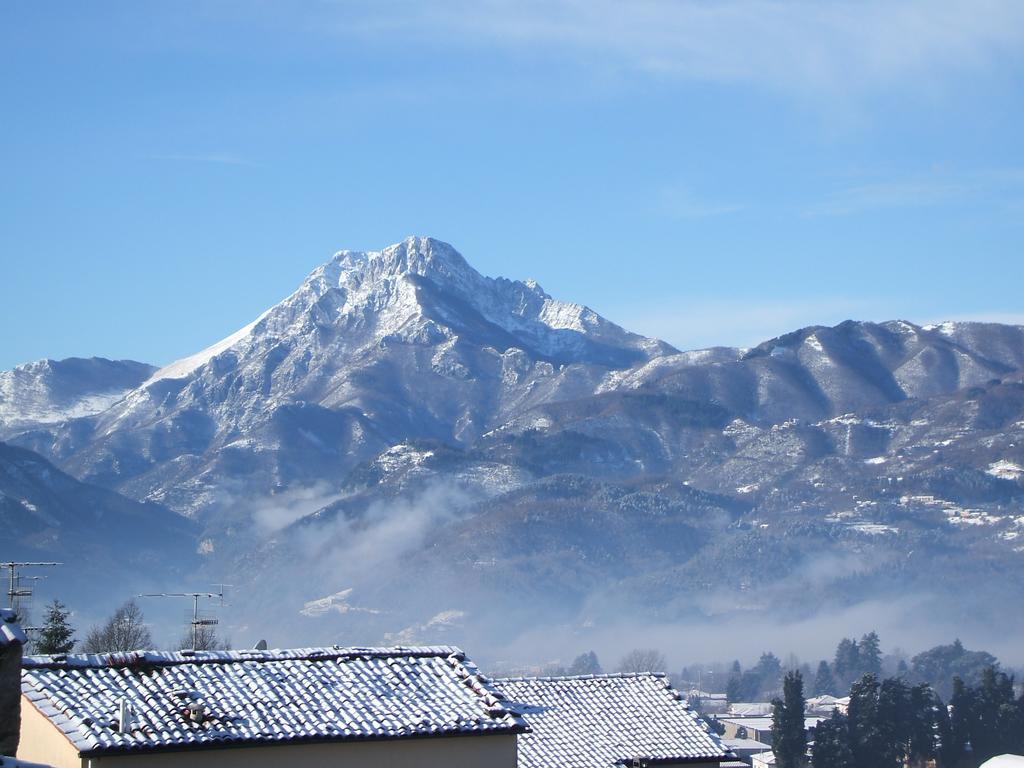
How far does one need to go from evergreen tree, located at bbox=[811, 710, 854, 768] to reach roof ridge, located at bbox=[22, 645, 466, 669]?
95.7 m

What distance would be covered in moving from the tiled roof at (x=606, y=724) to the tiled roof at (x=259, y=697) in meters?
3.91

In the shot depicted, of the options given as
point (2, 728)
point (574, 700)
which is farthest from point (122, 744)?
point (574, 700)

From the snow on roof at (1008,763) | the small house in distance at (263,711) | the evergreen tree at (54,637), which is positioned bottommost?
the small house in distance at (263,711)

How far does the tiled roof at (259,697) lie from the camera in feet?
81.9

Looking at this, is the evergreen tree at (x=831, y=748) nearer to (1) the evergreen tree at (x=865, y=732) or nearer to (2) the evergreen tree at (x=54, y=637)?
(1) the evergreen tree at (x=865, y=732)

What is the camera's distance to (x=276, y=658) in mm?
28203

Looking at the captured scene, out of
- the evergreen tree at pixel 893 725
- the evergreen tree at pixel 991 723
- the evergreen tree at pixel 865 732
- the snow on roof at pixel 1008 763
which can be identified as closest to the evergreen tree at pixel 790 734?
the evergreen tree at pixel 865 732

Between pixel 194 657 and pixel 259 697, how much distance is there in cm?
141

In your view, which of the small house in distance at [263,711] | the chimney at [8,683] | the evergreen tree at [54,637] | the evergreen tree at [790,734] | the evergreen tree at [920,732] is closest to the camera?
the chimney at [8,683]

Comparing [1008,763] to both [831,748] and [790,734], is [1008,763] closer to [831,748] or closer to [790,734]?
[831,748]

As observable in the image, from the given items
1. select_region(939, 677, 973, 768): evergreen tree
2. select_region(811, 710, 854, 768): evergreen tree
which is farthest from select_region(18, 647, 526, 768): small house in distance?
select_region(939, 677, 973, 768): evergreen tree

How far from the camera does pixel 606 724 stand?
34.4 m

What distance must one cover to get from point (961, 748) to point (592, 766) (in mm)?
105134

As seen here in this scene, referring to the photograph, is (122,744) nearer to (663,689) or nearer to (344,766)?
(344,766)
